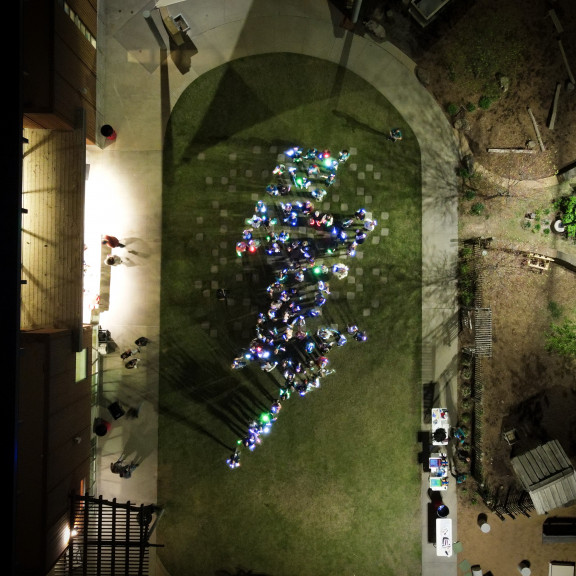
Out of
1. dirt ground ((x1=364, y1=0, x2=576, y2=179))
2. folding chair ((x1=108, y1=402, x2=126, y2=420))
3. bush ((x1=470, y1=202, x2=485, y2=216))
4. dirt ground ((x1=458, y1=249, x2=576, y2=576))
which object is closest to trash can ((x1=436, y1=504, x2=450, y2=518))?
dirt ground ((x1=458, y1=249, x2=576, y2=576))

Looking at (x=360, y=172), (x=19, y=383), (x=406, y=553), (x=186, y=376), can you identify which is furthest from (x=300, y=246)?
(x=406, y=553)

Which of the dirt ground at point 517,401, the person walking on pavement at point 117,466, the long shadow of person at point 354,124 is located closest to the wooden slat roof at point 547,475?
the dirt ground at point 517,401

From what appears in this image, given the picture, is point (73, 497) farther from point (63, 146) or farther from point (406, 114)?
point (406, 114)

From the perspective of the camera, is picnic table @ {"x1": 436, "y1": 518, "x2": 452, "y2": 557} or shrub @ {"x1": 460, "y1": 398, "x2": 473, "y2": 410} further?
shrub @ {"x1": 460, "y1": 398, "x2": 473, "y2": 410}

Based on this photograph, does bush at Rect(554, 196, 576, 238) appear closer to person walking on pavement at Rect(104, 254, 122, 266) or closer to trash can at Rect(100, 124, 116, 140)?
person walking on pavement at Rect(104, 254, 122, 266)

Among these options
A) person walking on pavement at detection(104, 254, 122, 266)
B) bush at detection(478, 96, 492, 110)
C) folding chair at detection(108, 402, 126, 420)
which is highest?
bush at detection(478, 96, 492, 110)

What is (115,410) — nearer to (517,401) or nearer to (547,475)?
(517,401)
